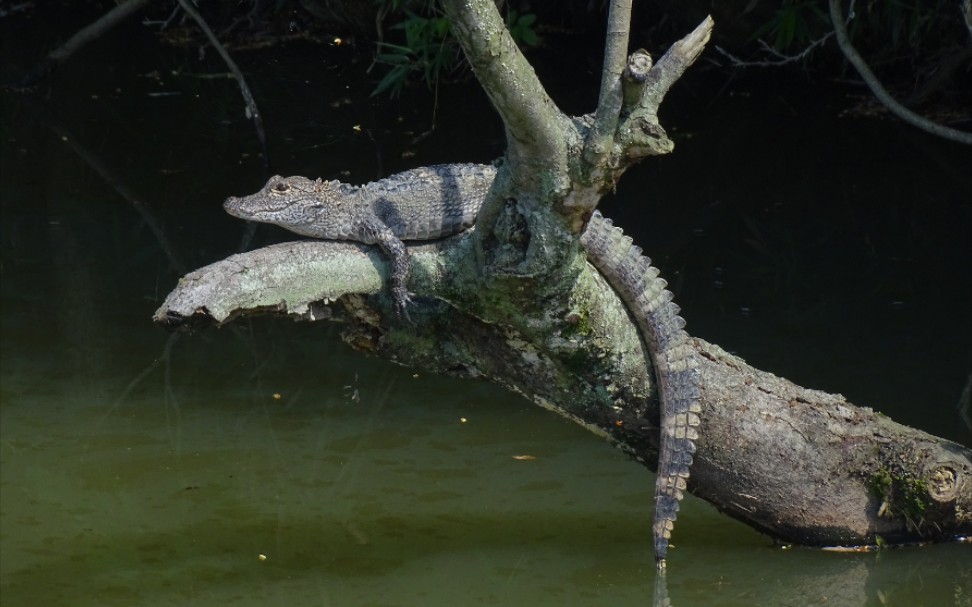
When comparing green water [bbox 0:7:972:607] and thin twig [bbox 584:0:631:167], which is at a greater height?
thin twig [bbox 584:0:631:167]

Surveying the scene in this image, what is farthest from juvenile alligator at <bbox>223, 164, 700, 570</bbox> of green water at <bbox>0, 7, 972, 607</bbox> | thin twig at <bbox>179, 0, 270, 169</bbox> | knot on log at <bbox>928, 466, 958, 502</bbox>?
thin twig at <bbox>179, 0, 270, 169</bbox>

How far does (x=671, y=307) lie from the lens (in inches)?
148

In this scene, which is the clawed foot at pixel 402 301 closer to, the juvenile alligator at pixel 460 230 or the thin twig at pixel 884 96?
the juvenile alligator at pixel 460 230

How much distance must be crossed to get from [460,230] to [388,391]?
177 cm

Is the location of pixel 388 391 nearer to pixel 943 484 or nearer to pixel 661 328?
pixel 661 328

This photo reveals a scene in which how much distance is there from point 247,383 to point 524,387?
2069 millimetres

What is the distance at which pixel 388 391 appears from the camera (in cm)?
551

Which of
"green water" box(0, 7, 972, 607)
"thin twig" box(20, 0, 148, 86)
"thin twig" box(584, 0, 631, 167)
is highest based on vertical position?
"thin twig" box(20, 0, 148, 86)

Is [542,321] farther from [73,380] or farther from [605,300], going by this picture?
[73,380]

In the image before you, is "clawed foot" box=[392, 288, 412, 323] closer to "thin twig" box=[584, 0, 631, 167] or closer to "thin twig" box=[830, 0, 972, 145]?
"thin twig" box=[584, 0, 631, 167]

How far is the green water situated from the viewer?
409 centimetres

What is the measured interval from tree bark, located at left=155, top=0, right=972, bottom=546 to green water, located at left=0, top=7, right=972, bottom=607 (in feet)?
0.95

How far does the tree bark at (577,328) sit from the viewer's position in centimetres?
311

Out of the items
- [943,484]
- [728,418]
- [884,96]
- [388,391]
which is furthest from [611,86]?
[884,96]
